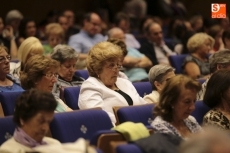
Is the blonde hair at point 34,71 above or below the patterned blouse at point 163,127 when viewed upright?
above

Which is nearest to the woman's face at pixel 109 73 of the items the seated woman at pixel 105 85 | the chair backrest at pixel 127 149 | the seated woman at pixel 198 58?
the seated woman at pixel 105 85

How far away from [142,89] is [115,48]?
1.89 ft

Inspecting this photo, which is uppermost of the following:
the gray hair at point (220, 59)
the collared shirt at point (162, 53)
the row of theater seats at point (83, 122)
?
the row of theater seats at point (83, 122)

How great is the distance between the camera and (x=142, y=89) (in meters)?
5.79

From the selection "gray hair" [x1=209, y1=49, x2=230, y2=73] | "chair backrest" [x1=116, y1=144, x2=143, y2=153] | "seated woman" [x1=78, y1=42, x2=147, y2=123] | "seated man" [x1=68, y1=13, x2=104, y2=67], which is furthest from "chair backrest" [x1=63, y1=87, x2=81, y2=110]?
"seated man" [x1=68, y1=13, x2=104, y2=67]

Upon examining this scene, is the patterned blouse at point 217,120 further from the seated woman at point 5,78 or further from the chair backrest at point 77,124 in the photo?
the seated woman at point 5,78

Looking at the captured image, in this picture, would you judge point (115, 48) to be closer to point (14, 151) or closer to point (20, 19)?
point (14, 151)

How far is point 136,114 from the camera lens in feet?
15.0

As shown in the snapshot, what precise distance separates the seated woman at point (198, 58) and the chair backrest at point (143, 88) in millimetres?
1411

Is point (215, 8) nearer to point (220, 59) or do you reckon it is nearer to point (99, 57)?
point (220, 59)

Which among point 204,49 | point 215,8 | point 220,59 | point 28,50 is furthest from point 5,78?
point 215,8

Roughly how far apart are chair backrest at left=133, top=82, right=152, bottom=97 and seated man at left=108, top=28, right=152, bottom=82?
66.3 inches

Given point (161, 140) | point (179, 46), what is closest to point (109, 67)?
point (161, 140)

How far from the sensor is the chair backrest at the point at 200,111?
4.80 m
